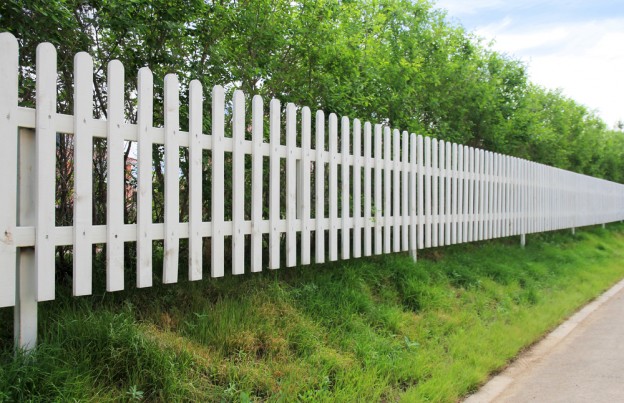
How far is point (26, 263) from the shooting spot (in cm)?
280

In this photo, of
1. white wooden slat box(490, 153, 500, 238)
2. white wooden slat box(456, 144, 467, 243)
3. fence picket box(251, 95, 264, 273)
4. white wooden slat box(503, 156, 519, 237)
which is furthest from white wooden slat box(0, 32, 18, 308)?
white wooden slat box(503, 156, 519, 237)

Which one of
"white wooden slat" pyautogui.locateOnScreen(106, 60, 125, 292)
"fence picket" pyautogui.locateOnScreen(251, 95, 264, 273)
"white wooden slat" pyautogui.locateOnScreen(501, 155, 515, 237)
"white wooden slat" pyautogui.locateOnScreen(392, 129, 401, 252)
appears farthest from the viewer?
"white wooden slat" pyautogui.locateOnScreen(501, 155, 515, 237)

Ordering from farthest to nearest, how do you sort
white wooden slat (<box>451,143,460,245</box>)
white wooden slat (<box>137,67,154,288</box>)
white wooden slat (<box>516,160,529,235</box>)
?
white wooden slat (<box>516,160,529,235</box>), white wooden slat (<box>451,143,460,245</box>), white wooden slat (<box>137,67,154,288</box>)

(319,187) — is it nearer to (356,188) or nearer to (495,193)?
(356,188)

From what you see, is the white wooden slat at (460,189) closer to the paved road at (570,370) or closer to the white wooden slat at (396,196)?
the white wooden slat at (396,196)

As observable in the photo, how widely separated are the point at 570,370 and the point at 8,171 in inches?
Answer: 176

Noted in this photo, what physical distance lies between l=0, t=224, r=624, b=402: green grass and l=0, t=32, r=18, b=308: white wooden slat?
0.40 m

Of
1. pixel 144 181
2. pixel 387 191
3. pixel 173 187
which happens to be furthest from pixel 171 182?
pixel 387 191

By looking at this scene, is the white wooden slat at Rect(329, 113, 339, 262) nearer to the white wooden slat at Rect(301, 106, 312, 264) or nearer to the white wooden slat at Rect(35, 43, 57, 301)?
the white wooden slat at Rect(301, 106, 312, 264)

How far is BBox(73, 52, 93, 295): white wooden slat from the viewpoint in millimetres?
2922

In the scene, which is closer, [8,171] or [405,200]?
[8,171]

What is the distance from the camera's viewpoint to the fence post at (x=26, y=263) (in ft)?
9.11

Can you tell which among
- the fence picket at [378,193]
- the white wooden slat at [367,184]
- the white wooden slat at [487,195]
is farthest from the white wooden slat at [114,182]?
the white wooden slat at [487,195]

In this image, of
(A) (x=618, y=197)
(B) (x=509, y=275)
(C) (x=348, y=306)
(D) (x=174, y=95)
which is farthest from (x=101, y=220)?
(A) (x=618, y=197)
